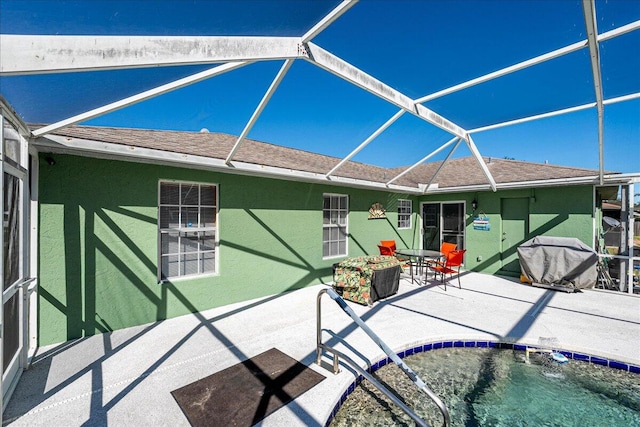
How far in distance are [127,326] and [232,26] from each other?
A: 4792 millimetres

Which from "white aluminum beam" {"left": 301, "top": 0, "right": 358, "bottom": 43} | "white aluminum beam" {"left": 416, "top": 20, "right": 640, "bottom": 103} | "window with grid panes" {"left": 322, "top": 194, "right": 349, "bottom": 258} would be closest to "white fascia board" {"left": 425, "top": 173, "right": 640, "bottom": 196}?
"window with grid panes" {"left": 322, "top": 194, "right": 349, "bottom": 258}

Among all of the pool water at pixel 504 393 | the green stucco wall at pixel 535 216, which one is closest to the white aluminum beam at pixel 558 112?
the green stucco wall at pixel 535 216

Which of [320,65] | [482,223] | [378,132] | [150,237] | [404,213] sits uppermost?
[320,65]

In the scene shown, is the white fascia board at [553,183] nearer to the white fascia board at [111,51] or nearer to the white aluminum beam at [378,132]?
the white aluminum beam at [378,132]

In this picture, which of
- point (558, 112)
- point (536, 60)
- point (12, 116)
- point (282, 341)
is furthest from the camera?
point (558, 112)

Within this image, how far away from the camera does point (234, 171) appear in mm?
5586

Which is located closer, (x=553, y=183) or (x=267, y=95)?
(x=267, y=95)

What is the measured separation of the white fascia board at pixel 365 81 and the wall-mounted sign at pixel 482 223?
16.0 ft

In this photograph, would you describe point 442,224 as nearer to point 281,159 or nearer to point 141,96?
point 281,159

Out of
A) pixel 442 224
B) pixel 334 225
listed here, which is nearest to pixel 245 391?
pixel 334 225

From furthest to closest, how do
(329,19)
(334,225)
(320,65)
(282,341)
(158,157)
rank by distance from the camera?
(334,225) → (158,157) → (282,341) → (320,65) → (329,19)

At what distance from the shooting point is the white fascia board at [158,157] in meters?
3.66

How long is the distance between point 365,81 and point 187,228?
13.3ft

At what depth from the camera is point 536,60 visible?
141 inches
